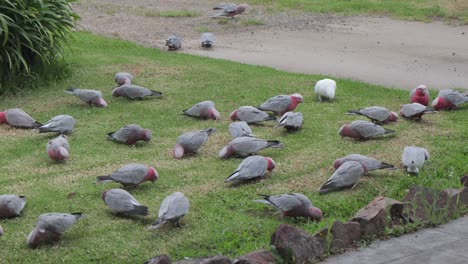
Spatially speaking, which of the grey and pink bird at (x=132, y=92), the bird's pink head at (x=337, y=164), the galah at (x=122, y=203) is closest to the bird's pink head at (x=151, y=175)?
the galah at (x=122, y=203)

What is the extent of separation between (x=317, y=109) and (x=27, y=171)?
9.49 feet

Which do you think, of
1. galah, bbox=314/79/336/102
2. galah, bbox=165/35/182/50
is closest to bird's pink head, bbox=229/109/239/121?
galah, bbox=314/79/336/102

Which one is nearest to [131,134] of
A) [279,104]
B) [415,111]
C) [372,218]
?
[279,104]

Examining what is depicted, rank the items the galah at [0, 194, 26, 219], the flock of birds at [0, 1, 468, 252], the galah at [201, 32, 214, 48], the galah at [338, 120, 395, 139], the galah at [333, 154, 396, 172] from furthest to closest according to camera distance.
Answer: the galah at [201, 32, 214, 48] → the galah at [338, 120, 395, 139] → the galah at [333, 154, 396, 172] → the galah at [0, 194, 26, 219] → the flock of birds at [0, 1, 468, 252]

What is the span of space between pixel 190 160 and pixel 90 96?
6.36 feet

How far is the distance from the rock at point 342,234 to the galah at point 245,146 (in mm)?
1685

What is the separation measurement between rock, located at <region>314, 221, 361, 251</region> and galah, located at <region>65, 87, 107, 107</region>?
3.89 meters

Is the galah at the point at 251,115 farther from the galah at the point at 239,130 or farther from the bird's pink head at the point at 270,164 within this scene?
the bird's pink head at the point at 270,164

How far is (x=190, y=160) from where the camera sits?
21.9 feet

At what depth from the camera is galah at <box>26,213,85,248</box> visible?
499 centimetres

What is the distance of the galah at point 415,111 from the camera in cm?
752

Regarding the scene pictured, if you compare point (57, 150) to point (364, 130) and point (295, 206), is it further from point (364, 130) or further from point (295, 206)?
point (364, 130)

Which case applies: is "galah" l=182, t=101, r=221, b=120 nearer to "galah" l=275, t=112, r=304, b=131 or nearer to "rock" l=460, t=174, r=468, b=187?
"galah" l=275, t=112, r=304, b=131

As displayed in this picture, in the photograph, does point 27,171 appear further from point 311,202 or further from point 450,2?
point 450,2
